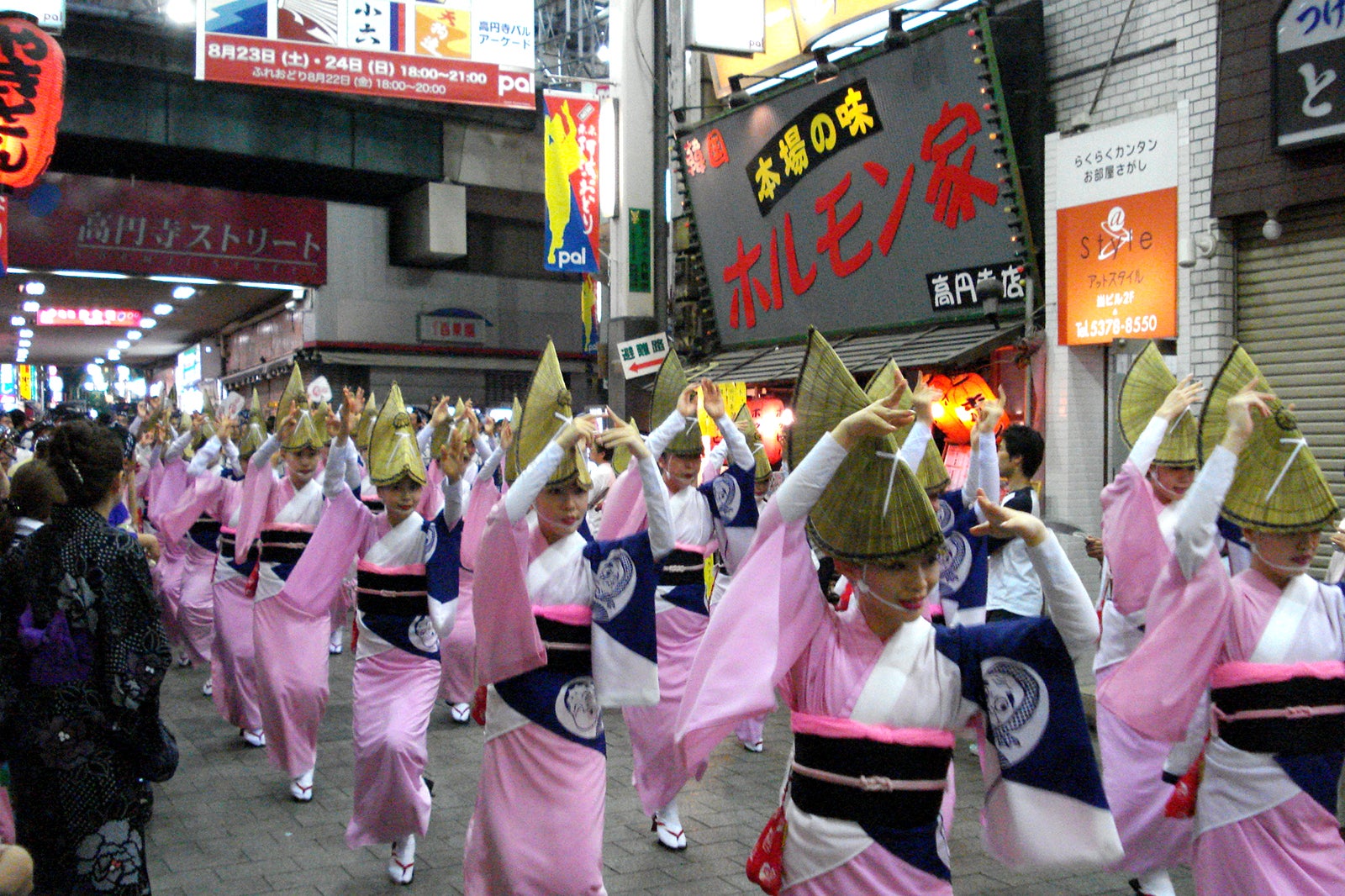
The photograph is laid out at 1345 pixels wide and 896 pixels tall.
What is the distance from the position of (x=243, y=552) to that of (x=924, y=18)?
8.57 m

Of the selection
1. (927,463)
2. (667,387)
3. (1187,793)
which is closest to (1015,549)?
(927,463)

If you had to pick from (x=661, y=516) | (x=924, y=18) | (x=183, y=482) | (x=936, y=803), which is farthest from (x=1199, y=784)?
(x=924, y=18)

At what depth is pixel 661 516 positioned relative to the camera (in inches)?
178

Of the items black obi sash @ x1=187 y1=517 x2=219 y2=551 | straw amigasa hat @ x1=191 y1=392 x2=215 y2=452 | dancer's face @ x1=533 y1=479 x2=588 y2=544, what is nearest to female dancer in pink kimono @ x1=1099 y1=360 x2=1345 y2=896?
dancer's face @ x1=533 y1=479 x2=588 y2=544

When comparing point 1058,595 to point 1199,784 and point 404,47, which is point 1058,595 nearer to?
point 1199,784

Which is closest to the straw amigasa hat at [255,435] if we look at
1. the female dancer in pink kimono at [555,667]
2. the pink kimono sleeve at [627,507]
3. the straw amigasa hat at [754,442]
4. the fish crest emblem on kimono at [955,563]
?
the straw amigasa hat at [754,442]

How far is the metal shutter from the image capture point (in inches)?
338

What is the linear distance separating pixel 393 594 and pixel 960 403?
281 inches

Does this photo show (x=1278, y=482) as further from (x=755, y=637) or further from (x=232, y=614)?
(x=232, y=614)

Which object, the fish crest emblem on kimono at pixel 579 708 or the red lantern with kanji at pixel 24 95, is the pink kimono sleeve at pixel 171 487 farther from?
the fish crest emblem on kimono at pixel 579 708

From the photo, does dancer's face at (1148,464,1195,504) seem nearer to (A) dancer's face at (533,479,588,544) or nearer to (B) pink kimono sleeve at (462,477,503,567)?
(A) dancer's face at (533,479,588,544)

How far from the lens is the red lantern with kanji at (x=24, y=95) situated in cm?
948

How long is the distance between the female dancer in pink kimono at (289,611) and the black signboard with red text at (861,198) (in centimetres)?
684

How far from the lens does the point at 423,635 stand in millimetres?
5988
